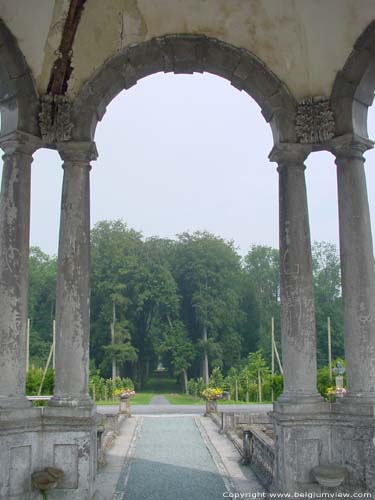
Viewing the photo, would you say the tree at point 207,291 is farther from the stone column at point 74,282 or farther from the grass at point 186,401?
the stone column at point 74,282

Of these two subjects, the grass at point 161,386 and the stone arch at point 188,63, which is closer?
the stone arch at point 188,63

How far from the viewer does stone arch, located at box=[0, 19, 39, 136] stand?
10.8 meters

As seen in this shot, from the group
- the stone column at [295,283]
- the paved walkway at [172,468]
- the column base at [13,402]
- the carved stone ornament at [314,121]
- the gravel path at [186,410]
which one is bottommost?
the gravel path at [186,410]

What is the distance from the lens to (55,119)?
440 inches

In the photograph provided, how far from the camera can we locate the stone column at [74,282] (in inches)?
404

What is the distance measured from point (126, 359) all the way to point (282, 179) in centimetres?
5119

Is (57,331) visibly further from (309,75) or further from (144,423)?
(144,423)

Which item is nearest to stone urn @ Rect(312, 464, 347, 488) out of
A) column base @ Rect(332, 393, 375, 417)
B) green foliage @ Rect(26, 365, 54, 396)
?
column base @ Rect(332, 393, 375, 417)

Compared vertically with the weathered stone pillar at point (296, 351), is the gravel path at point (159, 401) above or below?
below

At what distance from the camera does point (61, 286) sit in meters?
10.6

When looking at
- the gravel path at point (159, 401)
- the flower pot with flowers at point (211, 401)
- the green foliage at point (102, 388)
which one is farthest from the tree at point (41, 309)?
the flower pot with flowers at point (211, 401)

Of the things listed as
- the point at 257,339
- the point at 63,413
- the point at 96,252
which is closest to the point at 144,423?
the point at 63,413

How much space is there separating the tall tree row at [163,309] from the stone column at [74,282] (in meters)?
50.0

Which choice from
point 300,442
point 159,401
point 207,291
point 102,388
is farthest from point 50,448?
point 207,291
